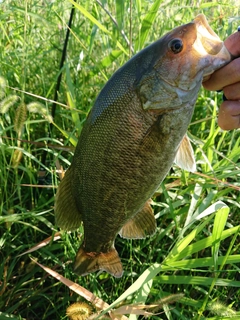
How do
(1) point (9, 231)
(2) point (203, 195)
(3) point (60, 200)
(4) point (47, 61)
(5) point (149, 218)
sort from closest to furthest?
1. (3) point (60, 200)
2. (5) point (149, 218)
3. (1) point (9, 231)
4. (2) point (203, 195)
5. (4) point (47, 61)

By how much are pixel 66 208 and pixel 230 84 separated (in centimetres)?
79

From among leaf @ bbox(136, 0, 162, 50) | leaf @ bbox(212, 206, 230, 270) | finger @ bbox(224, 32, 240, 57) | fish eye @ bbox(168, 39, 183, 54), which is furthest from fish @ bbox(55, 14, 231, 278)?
leaf @ bbox(136, 0, 162, 50)

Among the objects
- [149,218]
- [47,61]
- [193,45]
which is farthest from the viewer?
[47,61]

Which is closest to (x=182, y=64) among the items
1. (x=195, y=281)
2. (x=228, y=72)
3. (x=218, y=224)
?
(x=228, y=72)

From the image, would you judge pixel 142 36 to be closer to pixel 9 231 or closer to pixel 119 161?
pixel 119 161

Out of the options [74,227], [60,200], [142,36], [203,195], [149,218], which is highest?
[142,36]

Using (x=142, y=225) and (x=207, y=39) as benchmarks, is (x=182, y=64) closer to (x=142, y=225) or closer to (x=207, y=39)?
(x=207, y=39)

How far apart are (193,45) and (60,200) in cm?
76

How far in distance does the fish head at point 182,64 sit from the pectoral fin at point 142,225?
0.53m

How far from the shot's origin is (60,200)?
1812mm

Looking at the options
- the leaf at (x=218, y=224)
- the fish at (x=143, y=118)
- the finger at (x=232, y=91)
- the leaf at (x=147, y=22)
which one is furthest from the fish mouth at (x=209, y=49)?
the leaf at (x=147, y=22)

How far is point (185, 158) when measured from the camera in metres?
1.79

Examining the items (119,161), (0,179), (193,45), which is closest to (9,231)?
(0,179)

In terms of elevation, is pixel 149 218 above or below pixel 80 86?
below
